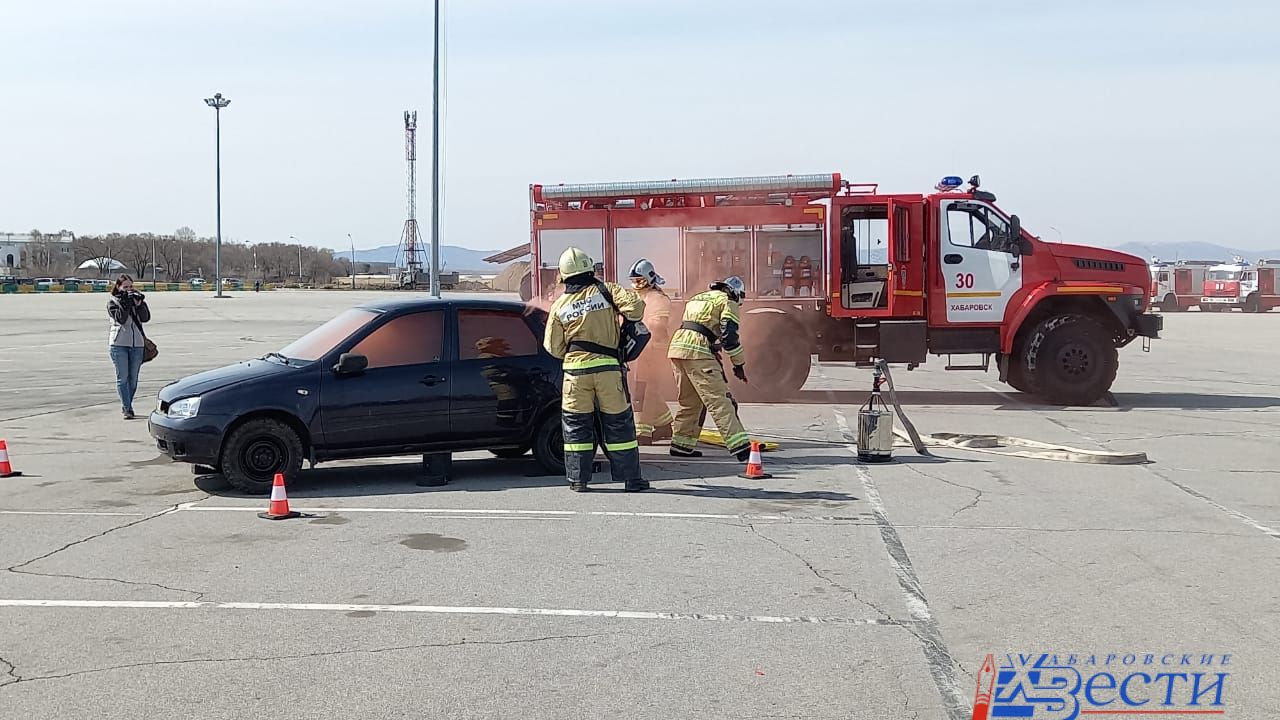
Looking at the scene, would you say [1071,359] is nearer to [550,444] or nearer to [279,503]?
[550,444]

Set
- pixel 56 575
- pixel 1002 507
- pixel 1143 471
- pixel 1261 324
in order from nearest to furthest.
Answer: pixel 56 575
pixel 1002 507
pixel 1143 471
pixel 1261 324

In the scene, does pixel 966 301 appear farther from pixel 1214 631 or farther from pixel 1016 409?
pixel 1214 631

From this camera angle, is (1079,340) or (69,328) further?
(69,328)

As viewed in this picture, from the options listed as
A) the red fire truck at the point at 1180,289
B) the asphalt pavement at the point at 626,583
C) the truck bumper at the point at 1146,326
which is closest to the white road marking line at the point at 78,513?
the asphalt pavement at the point at 626,583

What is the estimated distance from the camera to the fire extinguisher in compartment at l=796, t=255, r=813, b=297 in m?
16.2

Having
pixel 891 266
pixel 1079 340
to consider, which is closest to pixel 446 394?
pixel 891 266

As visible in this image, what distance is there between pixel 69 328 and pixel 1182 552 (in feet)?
109

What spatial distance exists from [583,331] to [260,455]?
8.67 feet

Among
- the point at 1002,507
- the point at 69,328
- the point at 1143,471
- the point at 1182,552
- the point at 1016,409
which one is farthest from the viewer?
the point at 69,328

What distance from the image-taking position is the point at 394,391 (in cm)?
950

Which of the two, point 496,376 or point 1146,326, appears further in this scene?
point 1146,326

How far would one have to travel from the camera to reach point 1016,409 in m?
15.6

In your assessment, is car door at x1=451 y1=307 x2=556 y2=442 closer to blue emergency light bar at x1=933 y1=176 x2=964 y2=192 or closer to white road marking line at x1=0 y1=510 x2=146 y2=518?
white road marking line at x1=0 y1=510 x2=146 y2=518

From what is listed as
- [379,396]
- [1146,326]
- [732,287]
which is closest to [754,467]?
[732,287]
